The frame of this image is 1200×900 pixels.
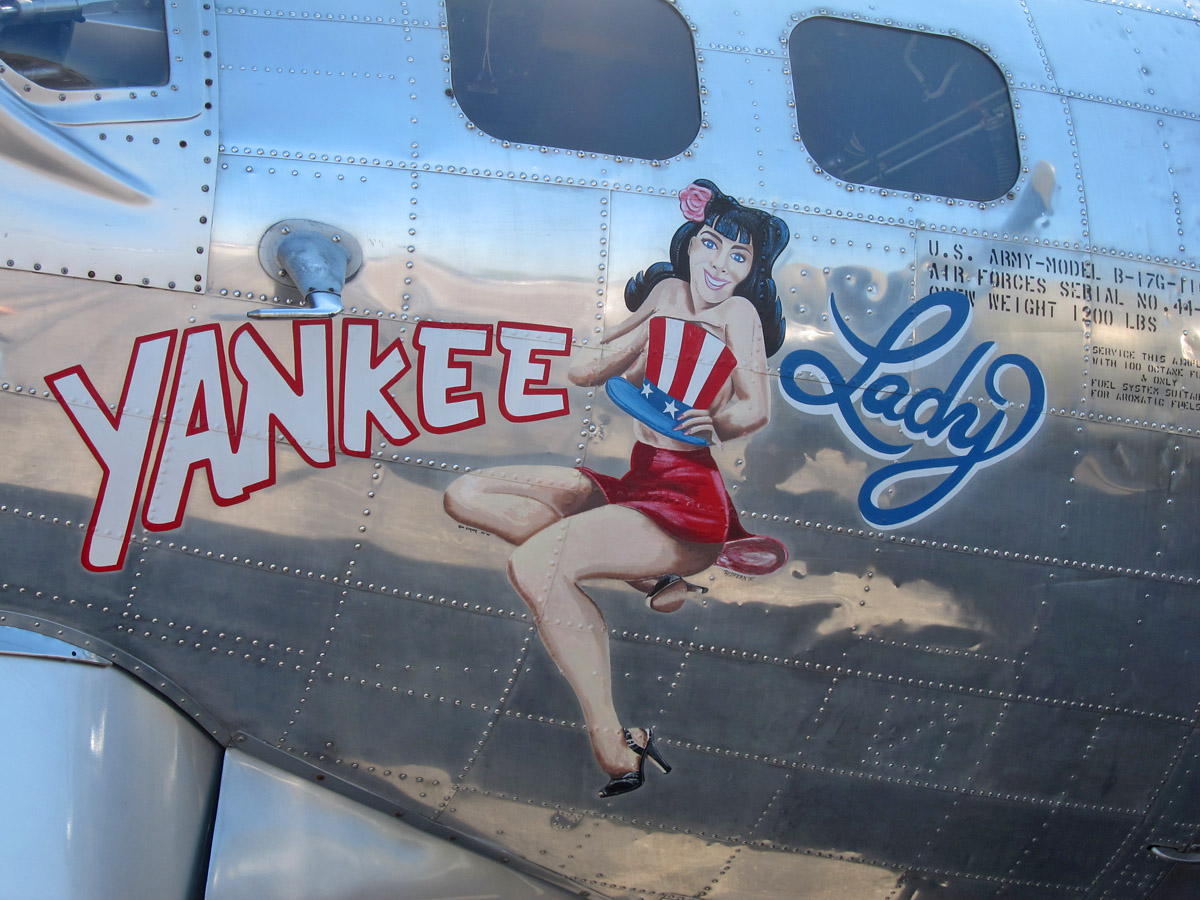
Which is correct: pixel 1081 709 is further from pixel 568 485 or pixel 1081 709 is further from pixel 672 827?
pixel 568 485

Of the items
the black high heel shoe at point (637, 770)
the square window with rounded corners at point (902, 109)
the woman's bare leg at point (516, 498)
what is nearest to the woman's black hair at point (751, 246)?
the square window with rounded corners at point (902, 109)

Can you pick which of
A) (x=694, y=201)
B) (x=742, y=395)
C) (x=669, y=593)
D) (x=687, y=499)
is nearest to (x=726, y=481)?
(x=687, y=499)

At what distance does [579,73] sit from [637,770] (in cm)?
281

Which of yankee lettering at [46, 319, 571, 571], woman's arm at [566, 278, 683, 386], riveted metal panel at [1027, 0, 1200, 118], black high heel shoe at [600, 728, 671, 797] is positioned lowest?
black high heel shoe at [600, 728, 671, 797]

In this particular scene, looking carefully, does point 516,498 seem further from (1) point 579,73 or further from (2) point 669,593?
(1) point 579,73

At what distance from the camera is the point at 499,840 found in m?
4.51

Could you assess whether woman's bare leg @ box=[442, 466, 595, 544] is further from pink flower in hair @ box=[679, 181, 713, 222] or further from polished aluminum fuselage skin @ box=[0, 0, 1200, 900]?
pink flower in hair @ box=[679, 181, 713, 222]

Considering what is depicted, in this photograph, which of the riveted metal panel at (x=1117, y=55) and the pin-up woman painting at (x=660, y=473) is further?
the riveted metal panel at (x=1117, y=55)

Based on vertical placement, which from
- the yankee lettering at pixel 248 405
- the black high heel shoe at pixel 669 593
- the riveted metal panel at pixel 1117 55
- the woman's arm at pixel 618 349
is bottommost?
the black high heel shoe at pixel 669 593

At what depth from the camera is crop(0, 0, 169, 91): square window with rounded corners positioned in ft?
13.1

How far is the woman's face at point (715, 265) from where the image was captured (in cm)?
420

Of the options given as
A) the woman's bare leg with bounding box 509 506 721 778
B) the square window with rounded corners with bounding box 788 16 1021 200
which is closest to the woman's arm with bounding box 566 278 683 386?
the woman's bare leg with bounding box 509 506 721 778

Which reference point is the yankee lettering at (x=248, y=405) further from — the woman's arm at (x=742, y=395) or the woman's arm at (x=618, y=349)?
the woman's arm at (x=742, y=395)

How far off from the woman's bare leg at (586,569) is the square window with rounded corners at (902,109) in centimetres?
169
